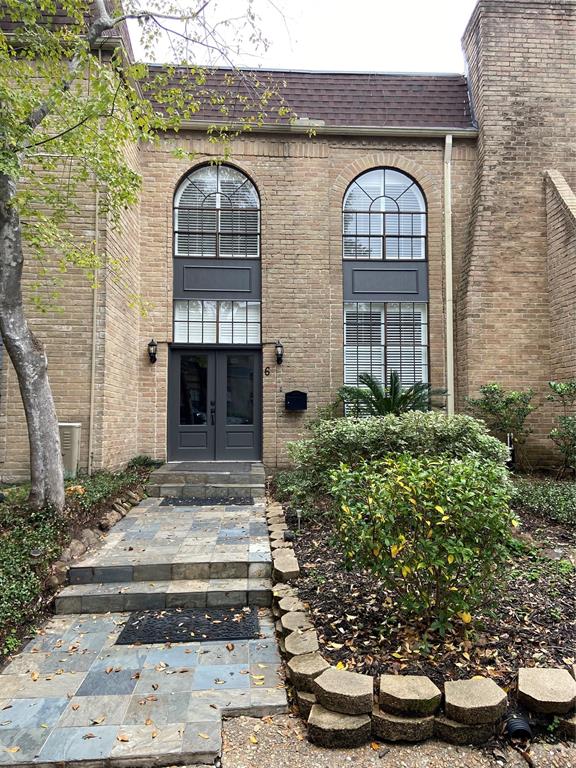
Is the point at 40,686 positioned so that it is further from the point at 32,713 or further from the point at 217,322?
the point at 217,322

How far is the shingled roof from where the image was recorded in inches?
346

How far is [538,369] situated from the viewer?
838 cm

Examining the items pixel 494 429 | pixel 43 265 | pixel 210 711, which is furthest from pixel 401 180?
pixel 210 711

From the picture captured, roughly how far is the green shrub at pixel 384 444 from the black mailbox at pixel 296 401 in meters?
2.68

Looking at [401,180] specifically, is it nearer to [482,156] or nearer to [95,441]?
[482,156]

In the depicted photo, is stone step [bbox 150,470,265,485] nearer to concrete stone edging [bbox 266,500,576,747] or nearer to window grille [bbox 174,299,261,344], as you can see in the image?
window grille [bbox 174,299,261,344]

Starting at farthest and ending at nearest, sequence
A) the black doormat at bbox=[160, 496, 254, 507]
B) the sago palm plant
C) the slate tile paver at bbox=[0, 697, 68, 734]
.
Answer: the sago palm plant, the black doormat at bbox=[160, 496, 254, 507], the slate tile paver at bbox=[0, 697, 68, 734]

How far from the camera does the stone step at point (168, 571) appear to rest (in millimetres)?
3902

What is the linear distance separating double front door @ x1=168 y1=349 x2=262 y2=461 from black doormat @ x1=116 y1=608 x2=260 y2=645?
496cm

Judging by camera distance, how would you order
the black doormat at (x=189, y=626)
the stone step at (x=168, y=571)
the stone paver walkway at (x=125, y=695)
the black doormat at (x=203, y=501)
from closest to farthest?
1. the stone paver walkway at (x=125, y=695)
2. the black doormat at (x=189, y=626)
3. the stone step at (x=168, y=571)
4. the black doormat at (x=203, y=501)

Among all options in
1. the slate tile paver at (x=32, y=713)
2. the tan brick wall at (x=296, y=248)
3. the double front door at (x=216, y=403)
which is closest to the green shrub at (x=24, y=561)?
the slate tile paver at (x=32, y=713)

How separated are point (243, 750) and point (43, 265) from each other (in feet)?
22.1

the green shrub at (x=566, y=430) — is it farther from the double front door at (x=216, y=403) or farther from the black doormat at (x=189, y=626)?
the black doormat at (x=189, y=626)

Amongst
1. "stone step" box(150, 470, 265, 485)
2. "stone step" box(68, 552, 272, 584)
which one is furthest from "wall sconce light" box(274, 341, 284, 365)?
"stone step" box(68, 552, 272, 584)
